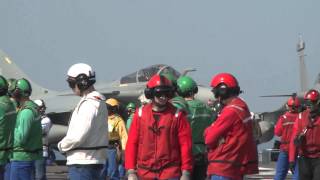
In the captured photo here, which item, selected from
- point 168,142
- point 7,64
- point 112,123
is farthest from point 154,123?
point 7,64

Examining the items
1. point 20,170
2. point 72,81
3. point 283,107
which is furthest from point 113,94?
point 72,81

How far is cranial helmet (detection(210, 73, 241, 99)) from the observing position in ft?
29.6

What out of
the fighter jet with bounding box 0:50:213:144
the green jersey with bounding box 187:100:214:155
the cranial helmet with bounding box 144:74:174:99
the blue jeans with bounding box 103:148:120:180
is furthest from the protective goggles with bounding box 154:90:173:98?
the fighter jet with bounding box 0:50:213:144

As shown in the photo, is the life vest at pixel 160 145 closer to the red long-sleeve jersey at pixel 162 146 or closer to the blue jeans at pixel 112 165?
the red long-sleeve jersey at pixel 162 146

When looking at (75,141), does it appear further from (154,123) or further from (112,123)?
(112,123)

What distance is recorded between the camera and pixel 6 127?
10.9 metres

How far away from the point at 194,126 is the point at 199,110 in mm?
234

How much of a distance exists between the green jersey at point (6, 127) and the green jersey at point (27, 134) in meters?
0.16

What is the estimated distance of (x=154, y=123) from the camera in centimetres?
884

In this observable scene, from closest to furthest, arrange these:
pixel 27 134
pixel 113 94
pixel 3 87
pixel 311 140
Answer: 1. pixel 3 87
2. pixel 27 134
3. pixel 311 140
4. pixel 113 94

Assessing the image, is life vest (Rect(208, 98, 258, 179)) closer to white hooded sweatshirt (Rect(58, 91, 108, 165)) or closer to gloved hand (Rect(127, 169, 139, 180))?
gloved hand (Rect(127, 169, 139, 180))

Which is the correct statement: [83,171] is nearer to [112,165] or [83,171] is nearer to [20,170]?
[20,170]

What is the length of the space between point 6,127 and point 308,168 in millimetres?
4471

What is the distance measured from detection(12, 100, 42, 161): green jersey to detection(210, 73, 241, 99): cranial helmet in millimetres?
3156
